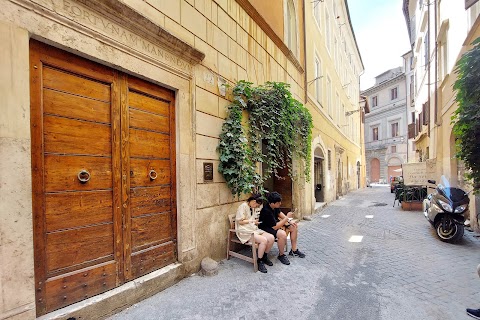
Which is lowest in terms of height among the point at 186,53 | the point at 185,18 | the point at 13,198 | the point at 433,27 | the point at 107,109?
the point at 13,198

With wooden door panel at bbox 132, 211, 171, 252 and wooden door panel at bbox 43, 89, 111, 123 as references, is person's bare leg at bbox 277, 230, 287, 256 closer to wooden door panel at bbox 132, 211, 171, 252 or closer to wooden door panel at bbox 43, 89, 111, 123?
wooden door panel at bbox 132, 211, 171, 252

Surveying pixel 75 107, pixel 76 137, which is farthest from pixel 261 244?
pixel 75 107

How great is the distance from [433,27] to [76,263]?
14.3 m

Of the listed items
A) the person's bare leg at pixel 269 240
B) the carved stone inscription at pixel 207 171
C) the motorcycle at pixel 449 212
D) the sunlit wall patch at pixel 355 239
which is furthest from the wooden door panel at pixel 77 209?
the motorcycle at pixel 449 212

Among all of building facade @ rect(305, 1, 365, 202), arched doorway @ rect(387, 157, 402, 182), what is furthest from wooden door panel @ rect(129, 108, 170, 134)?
arched doorway @ rect(387, 157, 402, 182)

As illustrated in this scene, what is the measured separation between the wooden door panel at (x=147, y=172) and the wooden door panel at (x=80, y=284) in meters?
0.99

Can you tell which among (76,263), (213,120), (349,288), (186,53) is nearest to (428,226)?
(349,288)

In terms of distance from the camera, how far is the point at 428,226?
23.1ft

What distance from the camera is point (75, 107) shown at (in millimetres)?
2703

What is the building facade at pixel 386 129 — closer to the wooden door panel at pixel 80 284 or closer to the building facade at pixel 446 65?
the building facade at pixel 446 65

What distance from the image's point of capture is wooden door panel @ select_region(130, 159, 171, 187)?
323 centimetres

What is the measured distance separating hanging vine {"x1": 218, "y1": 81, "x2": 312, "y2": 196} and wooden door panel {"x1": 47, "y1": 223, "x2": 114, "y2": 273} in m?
2.06

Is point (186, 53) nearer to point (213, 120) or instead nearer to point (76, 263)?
point (213, 120)

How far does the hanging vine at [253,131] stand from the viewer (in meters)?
4.46
